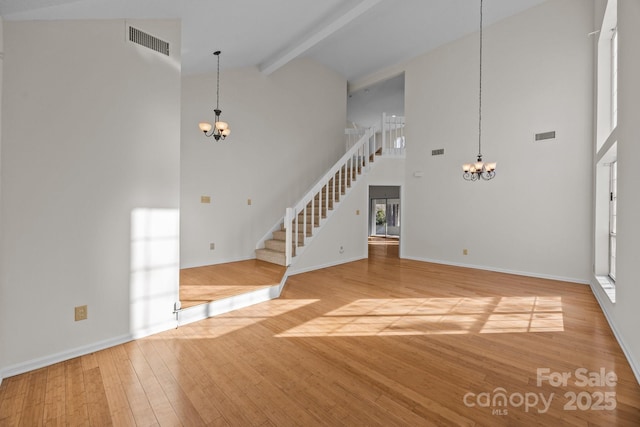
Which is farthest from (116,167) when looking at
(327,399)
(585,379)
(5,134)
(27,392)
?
(585,379)

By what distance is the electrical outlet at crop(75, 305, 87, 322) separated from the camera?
8.42 ft

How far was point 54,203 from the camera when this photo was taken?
2.43 m

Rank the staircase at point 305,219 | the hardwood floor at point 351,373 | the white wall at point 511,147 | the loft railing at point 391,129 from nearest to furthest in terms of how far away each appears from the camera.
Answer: the hardwood floor at point 351,373, the white wall at point 511,147, the staircase at point 305,219, the loft railing at point 391,129

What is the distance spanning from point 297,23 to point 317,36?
442mm

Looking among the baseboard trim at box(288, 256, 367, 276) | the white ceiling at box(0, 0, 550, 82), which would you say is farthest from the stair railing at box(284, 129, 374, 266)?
the white ceiling at box(0, 0, 550, 82)

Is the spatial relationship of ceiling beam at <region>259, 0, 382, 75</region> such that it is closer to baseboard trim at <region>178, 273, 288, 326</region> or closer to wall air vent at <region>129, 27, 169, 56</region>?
wall air vent at <region>129, 27, 169, 56</region>

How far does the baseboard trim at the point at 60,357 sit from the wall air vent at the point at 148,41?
9.70ft

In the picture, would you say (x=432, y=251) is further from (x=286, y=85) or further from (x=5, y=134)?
(x=5, y=134)

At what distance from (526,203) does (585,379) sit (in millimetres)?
4180

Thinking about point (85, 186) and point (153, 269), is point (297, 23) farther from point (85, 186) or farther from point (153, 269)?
point (153, 269)

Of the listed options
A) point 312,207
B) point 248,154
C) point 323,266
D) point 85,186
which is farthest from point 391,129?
point 85,186

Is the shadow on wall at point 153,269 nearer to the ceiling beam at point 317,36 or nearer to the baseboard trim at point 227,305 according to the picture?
the baseboard trim at point 227,305

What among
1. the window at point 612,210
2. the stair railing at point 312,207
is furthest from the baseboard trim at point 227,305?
the window at point 612,210

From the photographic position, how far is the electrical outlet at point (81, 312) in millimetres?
2566
